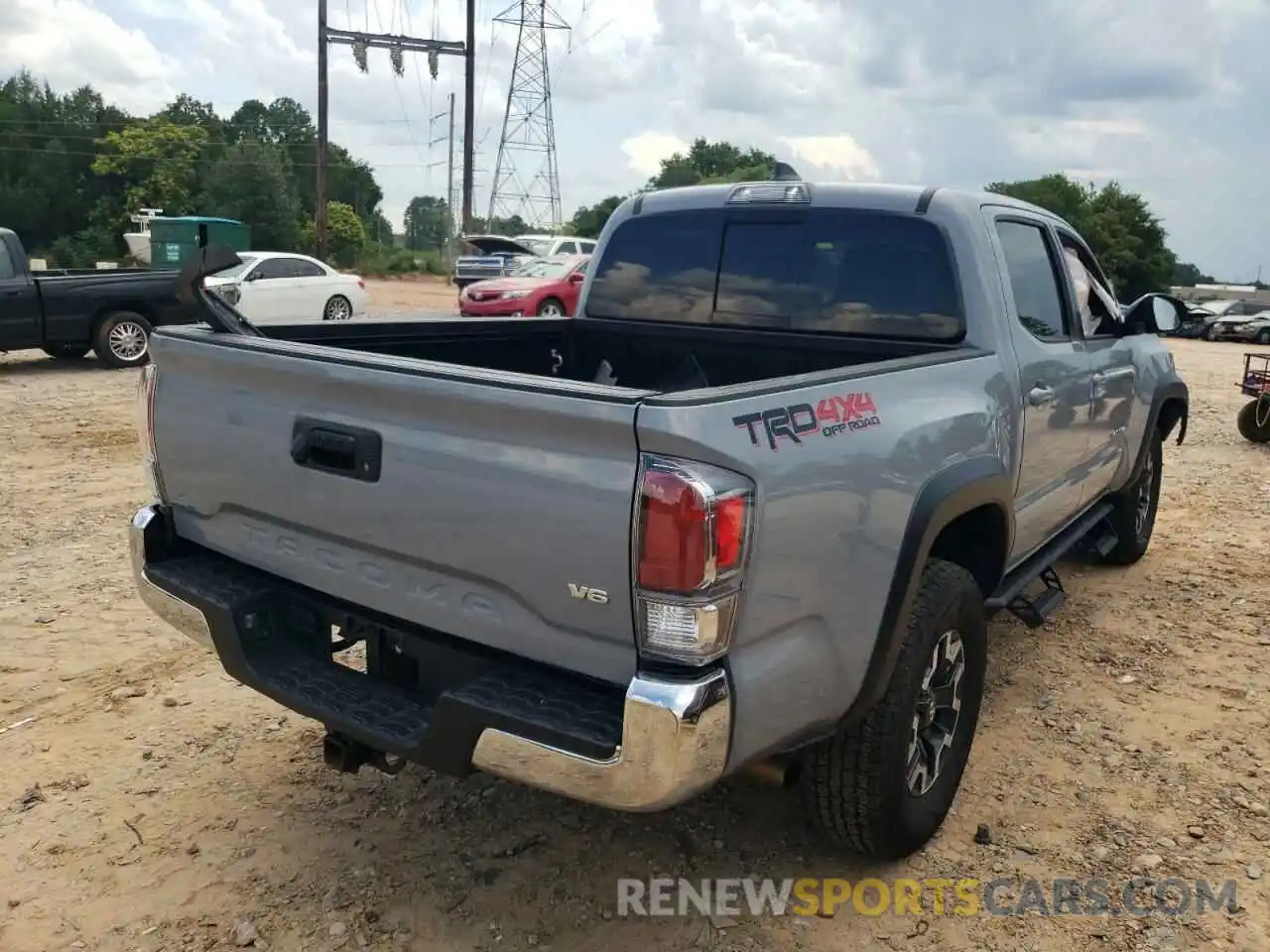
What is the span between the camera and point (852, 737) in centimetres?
281

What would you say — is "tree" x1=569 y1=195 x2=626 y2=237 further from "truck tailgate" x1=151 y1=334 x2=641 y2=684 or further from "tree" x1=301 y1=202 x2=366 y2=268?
"truck tailgate" x1=151 y1=334 x2=641 y2=684

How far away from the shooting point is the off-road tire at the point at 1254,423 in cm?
1035

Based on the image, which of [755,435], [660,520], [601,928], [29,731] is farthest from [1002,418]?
[29,731]

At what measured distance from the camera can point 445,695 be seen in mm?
2375

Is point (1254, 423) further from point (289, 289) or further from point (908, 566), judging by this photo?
point (289, 289)

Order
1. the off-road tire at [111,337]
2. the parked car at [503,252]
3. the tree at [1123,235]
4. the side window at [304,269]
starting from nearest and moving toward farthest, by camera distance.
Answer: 1. the off-road tire at [111,337]
2. the side window at [304,269]
3. the parked car at [503,252]
4. the tree at [1123,235]

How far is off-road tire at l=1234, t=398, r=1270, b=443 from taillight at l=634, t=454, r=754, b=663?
32.8ft

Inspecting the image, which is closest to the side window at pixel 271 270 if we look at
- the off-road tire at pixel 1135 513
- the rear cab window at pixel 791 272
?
the rear cab window at pixel 791 272

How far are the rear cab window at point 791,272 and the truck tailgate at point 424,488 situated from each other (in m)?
1.86

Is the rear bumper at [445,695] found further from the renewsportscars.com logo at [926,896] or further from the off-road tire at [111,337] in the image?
the off-road tire at [111,337]

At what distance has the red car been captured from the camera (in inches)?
722

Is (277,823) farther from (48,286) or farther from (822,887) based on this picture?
(48,286)

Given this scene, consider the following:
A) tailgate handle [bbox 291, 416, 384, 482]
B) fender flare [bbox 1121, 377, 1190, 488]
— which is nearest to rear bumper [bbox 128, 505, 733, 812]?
tailgate handle [bbox 291, 416, 384, 482]

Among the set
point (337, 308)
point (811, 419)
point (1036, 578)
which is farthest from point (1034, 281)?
point (337, 308)
